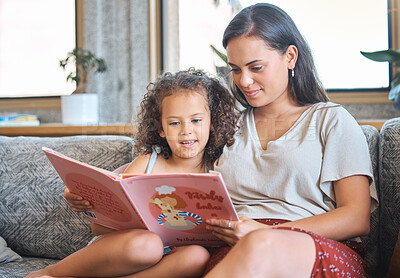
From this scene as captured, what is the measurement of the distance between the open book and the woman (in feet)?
0.18

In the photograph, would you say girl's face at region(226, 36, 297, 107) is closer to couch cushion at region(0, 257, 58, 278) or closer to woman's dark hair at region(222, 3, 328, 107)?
woman's dark hair at region(222, 3, 328, 107)

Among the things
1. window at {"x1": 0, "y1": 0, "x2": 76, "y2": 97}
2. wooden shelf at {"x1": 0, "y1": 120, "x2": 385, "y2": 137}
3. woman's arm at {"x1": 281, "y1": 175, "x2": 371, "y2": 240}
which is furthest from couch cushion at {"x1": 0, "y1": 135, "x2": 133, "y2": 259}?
window at {"x1": 0, "y1": 0, "x2": 76, "y2": 97}

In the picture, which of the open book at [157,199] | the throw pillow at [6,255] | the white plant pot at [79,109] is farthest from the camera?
the white plant pot at [79,109]

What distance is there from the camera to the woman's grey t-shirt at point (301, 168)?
1.15m

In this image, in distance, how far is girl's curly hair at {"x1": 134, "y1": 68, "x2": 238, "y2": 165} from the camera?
1.32 m

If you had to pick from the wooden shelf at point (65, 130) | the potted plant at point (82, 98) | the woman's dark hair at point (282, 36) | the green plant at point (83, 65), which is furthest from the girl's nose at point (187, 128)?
the green plant at point (83, 65)

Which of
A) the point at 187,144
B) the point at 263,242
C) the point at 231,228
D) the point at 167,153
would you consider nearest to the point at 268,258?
the point at 263,242

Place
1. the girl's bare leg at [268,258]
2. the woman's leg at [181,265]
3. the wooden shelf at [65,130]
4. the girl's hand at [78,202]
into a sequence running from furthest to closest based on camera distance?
the wooden shelf at [65,130] < the girl's hand at [78,202] < the woman's leg at [181,265] < the girl's bare leg at [268,258]

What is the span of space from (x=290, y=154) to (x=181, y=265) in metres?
0.41

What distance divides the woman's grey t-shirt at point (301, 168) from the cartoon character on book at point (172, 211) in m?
0.21

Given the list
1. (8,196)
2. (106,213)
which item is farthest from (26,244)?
(106,213)

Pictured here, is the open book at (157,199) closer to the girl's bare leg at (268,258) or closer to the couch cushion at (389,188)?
the girl's bare leg at (268,258)

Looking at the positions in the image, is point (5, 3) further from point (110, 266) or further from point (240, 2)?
point (110, 266)

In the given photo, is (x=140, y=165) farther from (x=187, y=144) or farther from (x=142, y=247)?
(x=142, y=247)
